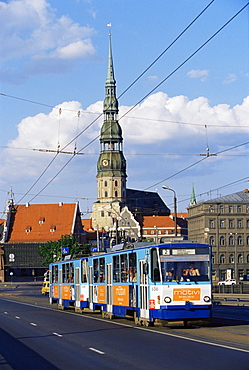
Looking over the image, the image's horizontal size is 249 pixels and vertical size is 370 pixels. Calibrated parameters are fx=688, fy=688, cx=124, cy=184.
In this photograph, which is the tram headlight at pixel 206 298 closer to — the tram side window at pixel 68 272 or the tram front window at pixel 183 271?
the tram front window at pixel 183 271

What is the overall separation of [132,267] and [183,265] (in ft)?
8.85

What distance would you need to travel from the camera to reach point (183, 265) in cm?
2117

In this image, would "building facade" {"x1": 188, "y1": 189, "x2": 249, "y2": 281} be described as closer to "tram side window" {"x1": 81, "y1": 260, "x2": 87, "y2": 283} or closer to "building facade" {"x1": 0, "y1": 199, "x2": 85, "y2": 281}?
"building facade" {"x1": 0, "y1": 199, "x2": 85, "y2": 281}

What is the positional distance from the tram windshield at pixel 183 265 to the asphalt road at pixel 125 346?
1.59 meters

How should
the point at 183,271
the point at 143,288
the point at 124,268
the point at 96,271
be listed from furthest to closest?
1. the point at 96,271
2. the point at 124,268
3. the point at 143,288
4. the point at 183,271

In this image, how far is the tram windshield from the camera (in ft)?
68.8

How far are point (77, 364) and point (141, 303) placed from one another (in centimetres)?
917

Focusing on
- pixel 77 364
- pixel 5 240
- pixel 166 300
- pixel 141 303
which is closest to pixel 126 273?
pixel 141 303

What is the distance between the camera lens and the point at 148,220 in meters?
182

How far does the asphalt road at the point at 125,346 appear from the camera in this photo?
12945mm

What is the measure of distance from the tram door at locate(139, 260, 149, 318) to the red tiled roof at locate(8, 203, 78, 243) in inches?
4540

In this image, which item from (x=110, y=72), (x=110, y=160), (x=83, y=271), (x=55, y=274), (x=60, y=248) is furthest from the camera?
(x=110, y=160)

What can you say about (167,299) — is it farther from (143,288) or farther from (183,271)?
(143,288)

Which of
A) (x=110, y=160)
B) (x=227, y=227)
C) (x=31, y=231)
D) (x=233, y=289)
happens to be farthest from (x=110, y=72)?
(x=233, y=289)
